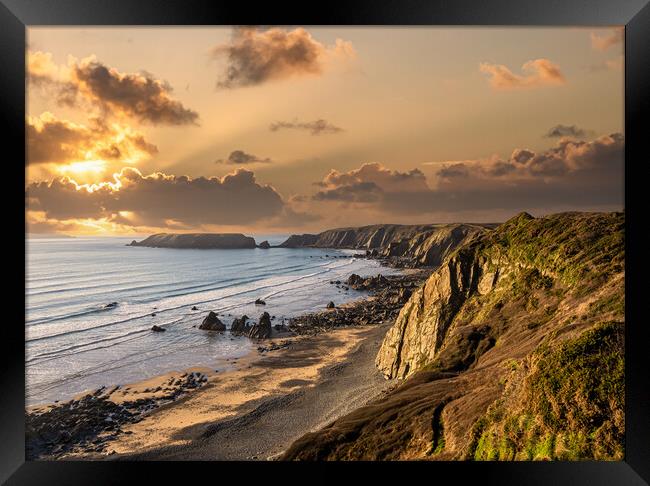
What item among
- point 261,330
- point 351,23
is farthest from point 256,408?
point 351,23

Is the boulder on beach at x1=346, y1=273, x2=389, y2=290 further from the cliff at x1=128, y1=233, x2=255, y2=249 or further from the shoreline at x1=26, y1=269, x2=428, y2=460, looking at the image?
the cliff at x1=128, y1=233, x2=255, y2=249

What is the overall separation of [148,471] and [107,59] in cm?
989

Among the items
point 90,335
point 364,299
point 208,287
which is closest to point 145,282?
point 208,287

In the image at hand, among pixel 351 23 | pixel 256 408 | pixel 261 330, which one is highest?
pixel 351 23

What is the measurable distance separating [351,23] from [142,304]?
29166 mm

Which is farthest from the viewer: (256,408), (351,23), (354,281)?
(354,281)

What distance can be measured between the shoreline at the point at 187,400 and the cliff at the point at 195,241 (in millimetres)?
43625

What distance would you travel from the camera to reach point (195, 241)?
66.2 m

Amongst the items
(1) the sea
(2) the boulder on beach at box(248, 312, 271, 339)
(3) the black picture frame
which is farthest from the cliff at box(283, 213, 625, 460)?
(2) the boulder on beach at box(248, 312, 271, 339)

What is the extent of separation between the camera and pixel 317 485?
590 cm

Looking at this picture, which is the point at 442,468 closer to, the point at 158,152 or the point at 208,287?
the point at 158,152

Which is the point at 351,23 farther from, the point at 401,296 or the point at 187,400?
the point at 401,296

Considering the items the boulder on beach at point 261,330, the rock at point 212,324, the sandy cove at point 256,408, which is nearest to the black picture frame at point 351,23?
the sandy cove at point 256,408

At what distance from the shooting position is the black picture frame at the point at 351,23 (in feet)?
18.7
